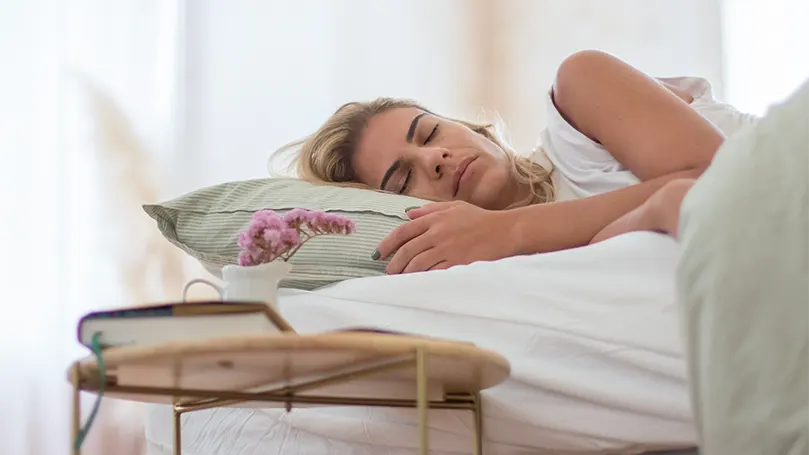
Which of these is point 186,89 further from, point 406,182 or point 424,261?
point 424,261

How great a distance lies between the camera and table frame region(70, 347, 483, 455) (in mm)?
609

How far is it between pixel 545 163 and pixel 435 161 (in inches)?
6.6

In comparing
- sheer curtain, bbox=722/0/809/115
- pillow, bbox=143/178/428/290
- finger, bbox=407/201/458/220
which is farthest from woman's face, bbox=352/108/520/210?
sheer curtain, bbox=722/0/809/115

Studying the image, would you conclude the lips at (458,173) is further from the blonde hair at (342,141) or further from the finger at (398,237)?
the finger at (398,237)

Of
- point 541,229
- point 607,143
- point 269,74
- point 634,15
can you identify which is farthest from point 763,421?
point 634,15

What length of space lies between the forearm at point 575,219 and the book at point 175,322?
17.8 inches

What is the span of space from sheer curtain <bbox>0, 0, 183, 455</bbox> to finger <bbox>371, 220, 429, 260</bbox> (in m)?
0.90

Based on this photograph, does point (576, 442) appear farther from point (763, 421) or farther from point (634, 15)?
point (634, 15)

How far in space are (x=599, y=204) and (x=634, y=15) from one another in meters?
1.46

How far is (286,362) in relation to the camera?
63 cm

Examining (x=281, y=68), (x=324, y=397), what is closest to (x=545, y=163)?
(x=324, y=397)

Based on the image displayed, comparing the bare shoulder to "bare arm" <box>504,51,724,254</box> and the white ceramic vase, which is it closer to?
"bare arm" <box>504,51,724,254</box>

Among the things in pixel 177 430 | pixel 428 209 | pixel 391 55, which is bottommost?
pixel 177 430

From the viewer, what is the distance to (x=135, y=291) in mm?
1882
